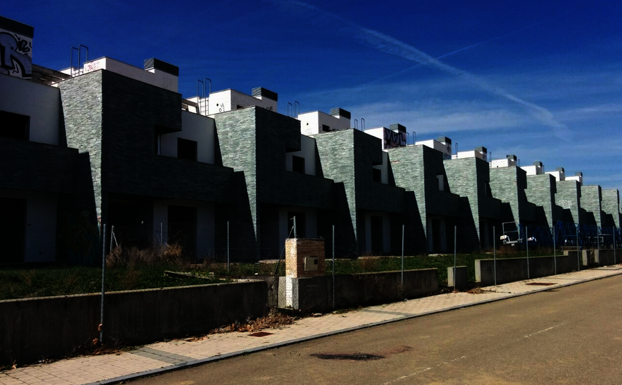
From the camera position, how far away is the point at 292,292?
13078 mm

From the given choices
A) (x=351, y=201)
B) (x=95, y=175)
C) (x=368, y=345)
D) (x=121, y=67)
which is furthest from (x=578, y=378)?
(x=121, y=67)

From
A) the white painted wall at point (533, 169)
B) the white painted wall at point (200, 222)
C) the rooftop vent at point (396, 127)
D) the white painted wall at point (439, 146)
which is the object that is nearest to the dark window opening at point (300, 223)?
the white painted wall at point (200, 222)

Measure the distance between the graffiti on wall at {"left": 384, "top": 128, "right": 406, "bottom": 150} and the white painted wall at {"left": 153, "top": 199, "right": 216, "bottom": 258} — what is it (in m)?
31.5

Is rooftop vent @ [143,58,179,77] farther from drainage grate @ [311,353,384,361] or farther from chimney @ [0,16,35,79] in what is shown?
drainage grate @ [311,353,384,361]

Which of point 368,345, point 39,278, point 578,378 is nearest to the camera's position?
point 578,378

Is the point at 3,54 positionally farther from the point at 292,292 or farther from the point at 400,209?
the point at 400,209

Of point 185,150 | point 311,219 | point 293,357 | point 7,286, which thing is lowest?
point 293,357

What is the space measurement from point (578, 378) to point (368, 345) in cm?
368

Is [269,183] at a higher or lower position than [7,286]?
higher

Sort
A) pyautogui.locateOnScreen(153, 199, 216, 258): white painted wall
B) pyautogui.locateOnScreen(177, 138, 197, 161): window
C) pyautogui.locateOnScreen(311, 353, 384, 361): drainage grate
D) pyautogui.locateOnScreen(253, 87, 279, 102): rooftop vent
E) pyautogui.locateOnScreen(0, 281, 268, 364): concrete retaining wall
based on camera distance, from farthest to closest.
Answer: pyautogui.locateOnScreen(253, 87, 279, 102): rooftop vent < pyautogui.locateOnScreen(177, 138, 197, 161): window < pyautogui.locateOnScreen(153, 199, 216, 258): white painted wall < pyautogui.locateOnScreen(311, 353, 384, 361): drainage grate < pyautogui.locateOnScreen(0, 281, 268, 364): concrete retaining wall

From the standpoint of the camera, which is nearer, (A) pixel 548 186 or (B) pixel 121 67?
(B) pixel 121 67

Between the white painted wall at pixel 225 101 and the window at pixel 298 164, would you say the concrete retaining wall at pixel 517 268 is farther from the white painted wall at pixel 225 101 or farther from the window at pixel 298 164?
the white painted wall at pixel 225 101

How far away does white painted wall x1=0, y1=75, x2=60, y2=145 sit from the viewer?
67.0ft

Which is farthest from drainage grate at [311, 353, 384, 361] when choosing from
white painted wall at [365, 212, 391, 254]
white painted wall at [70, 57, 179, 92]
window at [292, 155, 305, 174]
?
white painted wall at [365, 212, 391, 254]
